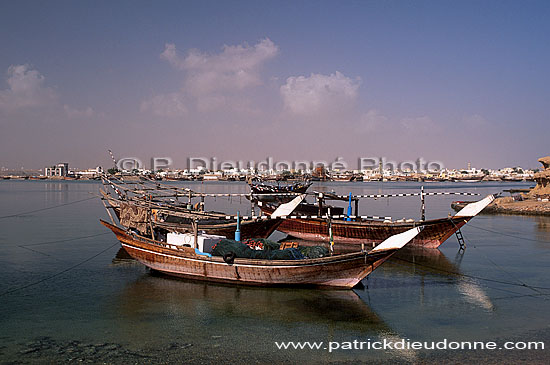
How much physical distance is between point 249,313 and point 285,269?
183 cm

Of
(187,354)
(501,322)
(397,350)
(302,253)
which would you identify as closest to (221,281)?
(302,253)

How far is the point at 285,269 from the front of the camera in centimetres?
1168

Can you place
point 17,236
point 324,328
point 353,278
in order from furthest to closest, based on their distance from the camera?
point 17,236 → point 353,278 → point 324,328

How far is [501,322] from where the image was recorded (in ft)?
32.0

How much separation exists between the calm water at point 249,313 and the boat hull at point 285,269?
11.7 inches

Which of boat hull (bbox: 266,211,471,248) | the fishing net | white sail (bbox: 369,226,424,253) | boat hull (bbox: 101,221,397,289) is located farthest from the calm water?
boat hull (bbox: 266,211,471,248)

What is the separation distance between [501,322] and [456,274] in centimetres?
518

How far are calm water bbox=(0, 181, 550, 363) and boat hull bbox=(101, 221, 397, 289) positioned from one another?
30 centimetres

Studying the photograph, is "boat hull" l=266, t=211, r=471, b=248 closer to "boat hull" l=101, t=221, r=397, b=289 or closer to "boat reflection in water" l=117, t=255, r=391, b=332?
"boat hull" l=101, t=221, r=397, b=289

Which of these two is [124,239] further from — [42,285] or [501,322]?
[501,322]

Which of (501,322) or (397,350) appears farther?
(501,322)

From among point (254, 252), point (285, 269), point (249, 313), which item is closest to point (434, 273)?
point (285, 269)

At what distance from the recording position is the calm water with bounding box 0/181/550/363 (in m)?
8.00

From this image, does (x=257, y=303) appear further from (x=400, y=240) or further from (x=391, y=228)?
(x=391, y=228)
